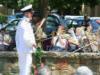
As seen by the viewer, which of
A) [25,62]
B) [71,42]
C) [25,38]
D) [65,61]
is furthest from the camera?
[71,42]

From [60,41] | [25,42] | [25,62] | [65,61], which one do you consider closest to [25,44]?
[25,42]

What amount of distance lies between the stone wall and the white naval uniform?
1614 mm

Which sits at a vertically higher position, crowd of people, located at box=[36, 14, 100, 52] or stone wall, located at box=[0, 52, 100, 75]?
crowd of people, located at box=[36, 14, 100, 52]

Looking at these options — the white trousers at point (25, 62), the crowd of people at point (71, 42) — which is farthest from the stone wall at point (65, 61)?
the white trousers at point (25, 62)

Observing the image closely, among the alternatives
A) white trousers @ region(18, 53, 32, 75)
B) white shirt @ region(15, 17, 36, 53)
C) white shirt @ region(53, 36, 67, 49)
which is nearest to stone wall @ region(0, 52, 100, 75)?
white shirt @ region(53, 36, 67, 49)

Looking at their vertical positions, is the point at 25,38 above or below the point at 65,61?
above

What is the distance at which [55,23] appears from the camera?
2294 centimetres

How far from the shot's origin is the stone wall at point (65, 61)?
11.9m

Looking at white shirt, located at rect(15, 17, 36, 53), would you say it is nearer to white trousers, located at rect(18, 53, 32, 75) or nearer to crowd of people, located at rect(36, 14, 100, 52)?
white trousers, located at rect(18, 53, 32, 75)

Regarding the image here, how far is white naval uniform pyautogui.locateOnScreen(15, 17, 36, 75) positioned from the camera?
33.1ft

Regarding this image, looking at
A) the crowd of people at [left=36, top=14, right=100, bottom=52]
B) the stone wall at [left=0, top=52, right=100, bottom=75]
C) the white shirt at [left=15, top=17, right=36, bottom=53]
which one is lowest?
the stone wall at [left=0, top=52, right=100, bottom=75]

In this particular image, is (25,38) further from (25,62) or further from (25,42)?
(25,62)

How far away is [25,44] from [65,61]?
7.11ft

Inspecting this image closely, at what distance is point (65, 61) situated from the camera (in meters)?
12.1
